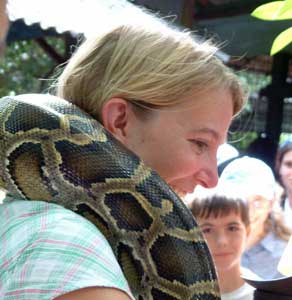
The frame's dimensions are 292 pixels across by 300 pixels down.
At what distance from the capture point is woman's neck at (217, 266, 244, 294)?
2920 mm

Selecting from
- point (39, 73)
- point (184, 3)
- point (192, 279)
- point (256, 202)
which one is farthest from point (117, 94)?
point (39, 73)

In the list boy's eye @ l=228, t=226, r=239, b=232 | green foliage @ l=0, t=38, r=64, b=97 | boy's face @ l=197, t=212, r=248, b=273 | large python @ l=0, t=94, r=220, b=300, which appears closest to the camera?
large python @ l=0, t=94, r=220, b=300

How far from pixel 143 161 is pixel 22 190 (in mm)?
287

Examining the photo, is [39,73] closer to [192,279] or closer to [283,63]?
[283,63]

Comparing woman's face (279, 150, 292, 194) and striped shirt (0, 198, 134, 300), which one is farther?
woman's face (279, 150, 292, 194)

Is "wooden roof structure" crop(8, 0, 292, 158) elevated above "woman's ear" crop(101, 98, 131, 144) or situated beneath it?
situated beneath

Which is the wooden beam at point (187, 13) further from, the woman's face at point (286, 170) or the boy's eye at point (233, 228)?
the boy's eye at point (233, 228)

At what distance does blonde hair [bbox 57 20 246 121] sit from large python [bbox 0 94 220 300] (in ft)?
0.47

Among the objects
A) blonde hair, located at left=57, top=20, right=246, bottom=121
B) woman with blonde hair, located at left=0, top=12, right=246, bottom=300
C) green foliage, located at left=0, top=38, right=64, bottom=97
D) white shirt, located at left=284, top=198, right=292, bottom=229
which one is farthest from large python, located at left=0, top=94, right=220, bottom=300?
green foliage, located at left=0, top=38, right=64, bottom=97

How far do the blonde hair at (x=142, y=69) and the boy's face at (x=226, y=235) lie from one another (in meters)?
1.54

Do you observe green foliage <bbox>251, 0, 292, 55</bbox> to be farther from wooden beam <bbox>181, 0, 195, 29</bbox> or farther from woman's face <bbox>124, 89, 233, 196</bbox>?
wooden beam <bbox>181, 0, 195, 29</bbox>

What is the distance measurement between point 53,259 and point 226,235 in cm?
213

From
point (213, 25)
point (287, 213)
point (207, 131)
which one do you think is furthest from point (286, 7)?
point (213, 25)

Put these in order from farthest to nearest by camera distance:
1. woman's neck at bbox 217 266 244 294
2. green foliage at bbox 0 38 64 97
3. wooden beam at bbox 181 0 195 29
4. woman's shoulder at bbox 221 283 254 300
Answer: green foliage at bbox 0 38 64 97 < wooden beam at bbox 181 0 195 29 < woman's neck at bbox 217 266 244 294 < woman's shoulder at bbox 221 283 254 300
